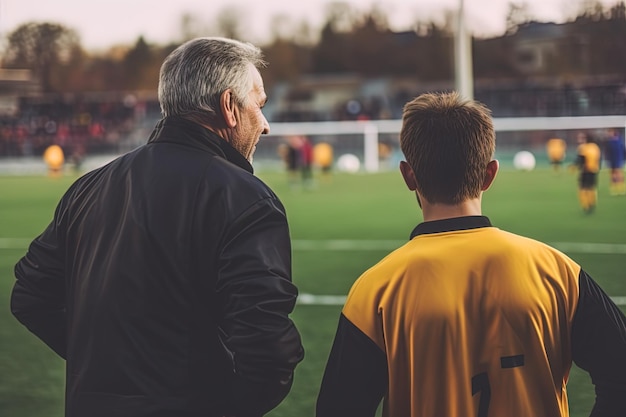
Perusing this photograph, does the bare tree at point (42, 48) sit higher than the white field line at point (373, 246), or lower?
higher

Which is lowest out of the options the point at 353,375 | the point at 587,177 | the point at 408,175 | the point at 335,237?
the point at 335,237

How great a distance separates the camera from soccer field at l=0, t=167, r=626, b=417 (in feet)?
19.6

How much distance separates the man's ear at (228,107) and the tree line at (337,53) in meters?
61.7

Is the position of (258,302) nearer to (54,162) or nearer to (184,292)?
(184,292)

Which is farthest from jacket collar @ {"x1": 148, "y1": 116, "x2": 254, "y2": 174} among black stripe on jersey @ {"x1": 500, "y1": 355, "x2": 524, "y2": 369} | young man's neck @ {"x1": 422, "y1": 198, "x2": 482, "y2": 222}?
black stripe on jersey @ {"x1": 500, "y1": 355, "x2": 524, "y2": 369}

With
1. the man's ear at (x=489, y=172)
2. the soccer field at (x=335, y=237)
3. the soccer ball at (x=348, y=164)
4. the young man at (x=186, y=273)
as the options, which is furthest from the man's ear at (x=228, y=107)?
the soccer ball at (x=348, y=164)

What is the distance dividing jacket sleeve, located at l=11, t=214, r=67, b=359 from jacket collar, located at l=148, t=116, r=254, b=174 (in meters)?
0.46

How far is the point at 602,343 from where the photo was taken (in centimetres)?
226

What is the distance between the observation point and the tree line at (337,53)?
64.2 metres

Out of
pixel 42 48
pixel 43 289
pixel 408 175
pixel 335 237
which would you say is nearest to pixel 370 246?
pixel 335 237

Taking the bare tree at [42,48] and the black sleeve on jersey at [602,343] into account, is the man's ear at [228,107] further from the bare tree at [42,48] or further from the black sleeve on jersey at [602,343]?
the bare tree at [42,48]

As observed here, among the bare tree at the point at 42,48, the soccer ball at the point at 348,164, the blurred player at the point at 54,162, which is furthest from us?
the bare tree at the point at 42,48

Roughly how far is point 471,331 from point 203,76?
3.24 feet

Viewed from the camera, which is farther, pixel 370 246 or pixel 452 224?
pixel 370 246
